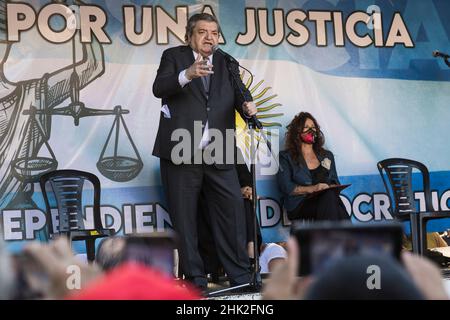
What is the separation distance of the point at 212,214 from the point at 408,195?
6.53 ft

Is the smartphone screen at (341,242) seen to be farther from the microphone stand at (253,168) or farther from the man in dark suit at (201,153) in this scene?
the man in dark suit at (201,153)

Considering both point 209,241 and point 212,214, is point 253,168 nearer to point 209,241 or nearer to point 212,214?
point 212,214

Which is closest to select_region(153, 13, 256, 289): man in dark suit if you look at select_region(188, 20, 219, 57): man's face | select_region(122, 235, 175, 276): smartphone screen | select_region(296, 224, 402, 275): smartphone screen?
select_region(188, 20, 219, 57): man's face

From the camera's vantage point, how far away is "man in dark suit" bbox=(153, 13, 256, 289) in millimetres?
5027

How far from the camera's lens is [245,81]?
21.6 feet

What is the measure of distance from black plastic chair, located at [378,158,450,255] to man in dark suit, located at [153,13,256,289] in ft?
4.40

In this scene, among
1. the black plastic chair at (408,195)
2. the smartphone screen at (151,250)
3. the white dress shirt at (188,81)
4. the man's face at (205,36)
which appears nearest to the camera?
the smartphone screen at (151,250)


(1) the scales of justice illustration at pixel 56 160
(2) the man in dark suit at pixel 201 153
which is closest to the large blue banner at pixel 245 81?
(1) the scales of justice illustration at pixel 56 160

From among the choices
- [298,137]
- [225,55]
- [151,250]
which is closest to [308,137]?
[298,137]

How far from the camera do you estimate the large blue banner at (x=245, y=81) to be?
594cm

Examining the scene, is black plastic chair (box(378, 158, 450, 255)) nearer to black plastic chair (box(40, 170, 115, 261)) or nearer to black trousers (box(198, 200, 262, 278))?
black trousers (box(198, 200, 262, 278))

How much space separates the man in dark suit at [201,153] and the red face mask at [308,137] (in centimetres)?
135
